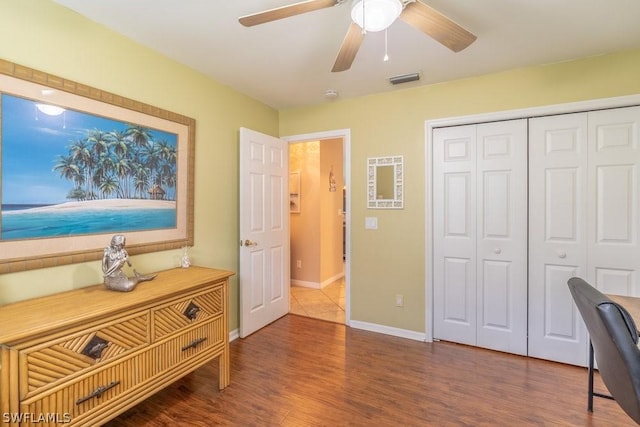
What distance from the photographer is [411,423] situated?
5.78 feet

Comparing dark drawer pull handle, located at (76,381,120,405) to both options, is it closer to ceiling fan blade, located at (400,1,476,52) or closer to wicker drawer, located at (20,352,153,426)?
wicker drawer, located at (20,352,153,426)

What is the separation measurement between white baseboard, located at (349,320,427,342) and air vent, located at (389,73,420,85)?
2338 millimetres

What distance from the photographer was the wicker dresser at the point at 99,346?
1198 millimetres

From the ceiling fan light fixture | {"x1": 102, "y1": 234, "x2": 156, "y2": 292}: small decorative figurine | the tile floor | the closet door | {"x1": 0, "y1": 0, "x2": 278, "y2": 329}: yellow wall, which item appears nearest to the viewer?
the ceiling fan light fixture

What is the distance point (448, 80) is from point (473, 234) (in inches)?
55.4

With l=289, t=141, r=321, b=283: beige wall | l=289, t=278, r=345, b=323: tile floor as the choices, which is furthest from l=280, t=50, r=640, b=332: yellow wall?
l=289, t=141, r=321, b=283: beige wall

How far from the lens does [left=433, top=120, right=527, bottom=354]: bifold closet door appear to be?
8.40ft

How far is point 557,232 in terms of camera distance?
244cm

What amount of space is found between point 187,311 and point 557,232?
283cm

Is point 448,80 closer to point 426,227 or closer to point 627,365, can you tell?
point 426,227

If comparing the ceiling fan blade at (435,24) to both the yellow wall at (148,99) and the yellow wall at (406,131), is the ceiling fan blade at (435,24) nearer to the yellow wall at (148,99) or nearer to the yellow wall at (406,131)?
the yellow wall at (406,131)

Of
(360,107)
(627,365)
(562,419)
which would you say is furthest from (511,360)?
(360,107)

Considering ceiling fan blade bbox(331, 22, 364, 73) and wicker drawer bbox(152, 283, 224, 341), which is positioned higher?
ceiling fan blade bbox(331, 22, 364, 73)

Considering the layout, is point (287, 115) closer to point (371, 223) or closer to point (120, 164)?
point (371, 223)
